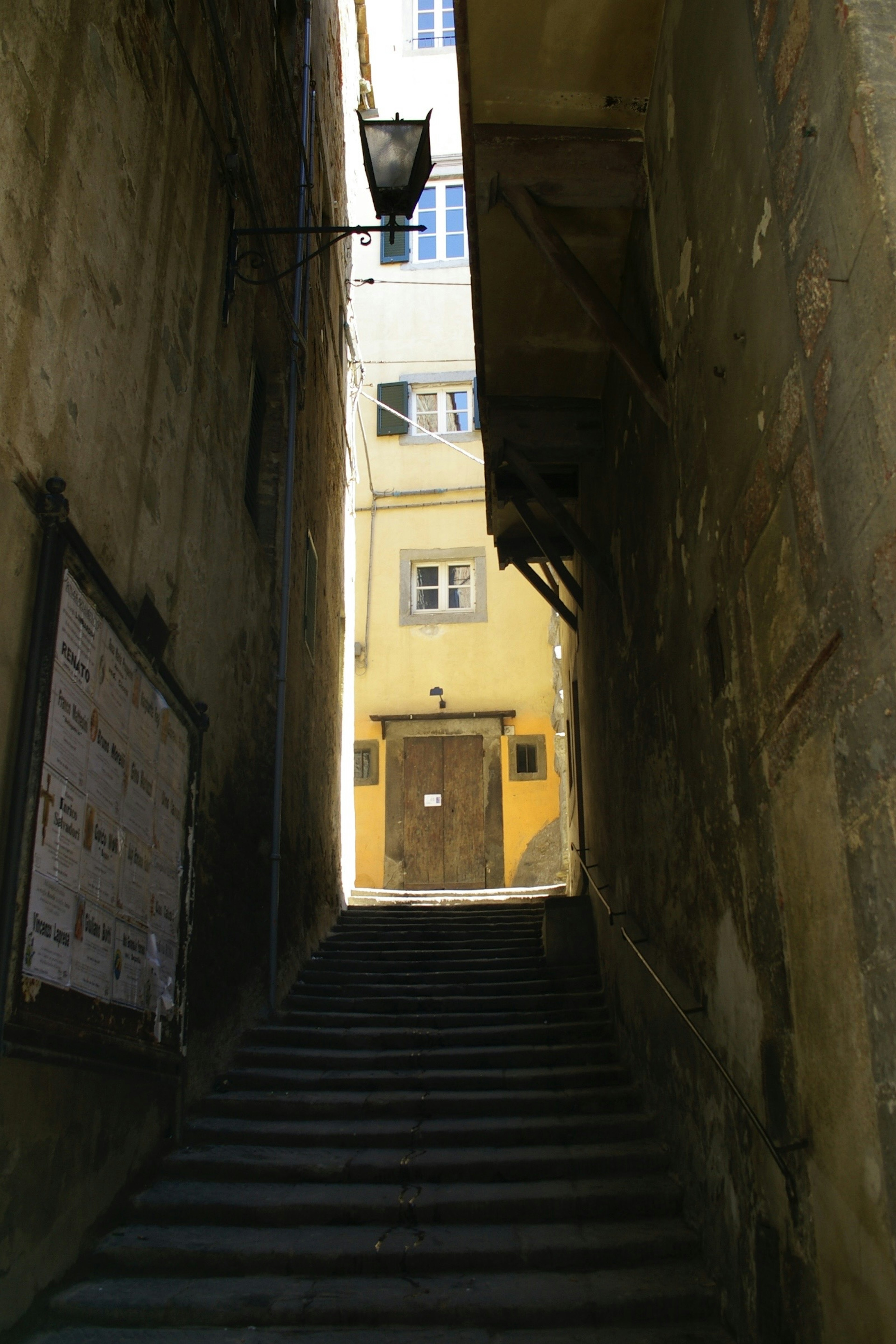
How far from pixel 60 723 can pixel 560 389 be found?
4174 millimetres

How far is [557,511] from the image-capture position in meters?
6.48

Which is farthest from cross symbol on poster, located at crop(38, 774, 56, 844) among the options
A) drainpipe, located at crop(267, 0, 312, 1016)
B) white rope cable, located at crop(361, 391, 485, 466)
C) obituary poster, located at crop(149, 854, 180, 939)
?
white rope cable, located at crop(361, 391, 485, 466)

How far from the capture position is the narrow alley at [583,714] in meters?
2.33

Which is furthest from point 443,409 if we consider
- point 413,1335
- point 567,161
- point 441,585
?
point 413,1335

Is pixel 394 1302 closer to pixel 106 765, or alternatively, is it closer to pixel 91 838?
pixel 91 838

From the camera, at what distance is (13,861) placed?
2.74 meters

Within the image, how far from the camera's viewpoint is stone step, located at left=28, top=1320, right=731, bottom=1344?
3209mm

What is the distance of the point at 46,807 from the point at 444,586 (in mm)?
12738

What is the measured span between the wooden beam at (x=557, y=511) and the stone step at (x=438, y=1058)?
8.83 ft

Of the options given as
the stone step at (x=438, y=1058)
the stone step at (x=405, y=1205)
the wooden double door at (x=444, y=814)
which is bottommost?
the stone step at (x=405, y=1205)

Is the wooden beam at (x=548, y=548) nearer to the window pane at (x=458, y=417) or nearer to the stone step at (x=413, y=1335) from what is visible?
the stone step at (x=413, y=1335)

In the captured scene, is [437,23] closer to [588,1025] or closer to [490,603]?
[490,603]

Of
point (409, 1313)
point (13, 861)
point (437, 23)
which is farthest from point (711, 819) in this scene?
point (437, 23)

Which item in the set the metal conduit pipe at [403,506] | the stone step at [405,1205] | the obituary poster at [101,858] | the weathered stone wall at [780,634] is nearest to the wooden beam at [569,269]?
the weathered stone wall at [780,634]
